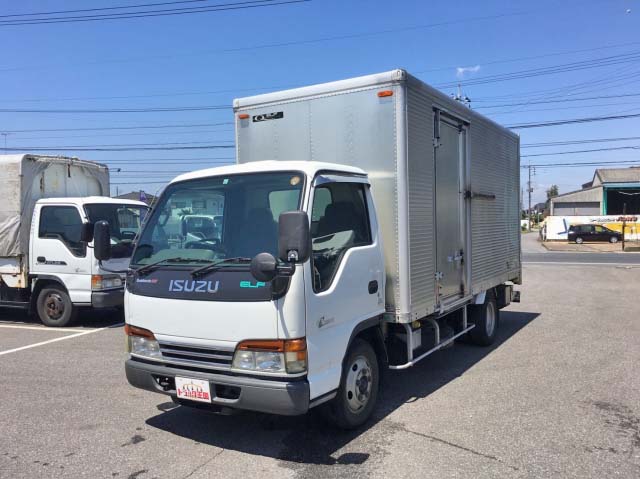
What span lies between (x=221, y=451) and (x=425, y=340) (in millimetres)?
2724

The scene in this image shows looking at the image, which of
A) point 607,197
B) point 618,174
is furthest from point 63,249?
point 618,174

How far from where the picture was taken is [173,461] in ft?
13.7

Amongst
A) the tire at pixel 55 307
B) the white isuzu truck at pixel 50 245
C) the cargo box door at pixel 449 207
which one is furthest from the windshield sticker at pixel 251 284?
the tire at pixel 55 307

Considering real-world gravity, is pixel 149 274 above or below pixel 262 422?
above

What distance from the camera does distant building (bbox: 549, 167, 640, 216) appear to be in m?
56.8

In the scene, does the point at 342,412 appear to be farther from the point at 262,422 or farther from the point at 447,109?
the point at 447,109

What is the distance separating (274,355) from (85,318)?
8475mm

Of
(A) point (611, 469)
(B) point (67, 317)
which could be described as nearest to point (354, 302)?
(A) point (611, 469)

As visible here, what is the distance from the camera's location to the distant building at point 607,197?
186 ft

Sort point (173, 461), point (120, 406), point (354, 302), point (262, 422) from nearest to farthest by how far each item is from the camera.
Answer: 1. point (173, 461)
2. point (354, 302)
3. point (262, 422)
4. point (120, 406)

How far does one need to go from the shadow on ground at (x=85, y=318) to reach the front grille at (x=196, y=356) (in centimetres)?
647

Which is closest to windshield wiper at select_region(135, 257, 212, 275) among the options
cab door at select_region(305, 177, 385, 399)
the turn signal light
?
the turn signal light

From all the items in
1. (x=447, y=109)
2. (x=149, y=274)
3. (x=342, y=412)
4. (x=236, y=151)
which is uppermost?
(x=447, y=109)

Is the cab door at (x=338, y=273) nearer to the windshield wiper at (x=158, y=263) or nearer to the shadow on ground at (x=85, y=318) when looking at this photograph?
the windshield wiper at (x=158, y=263)
